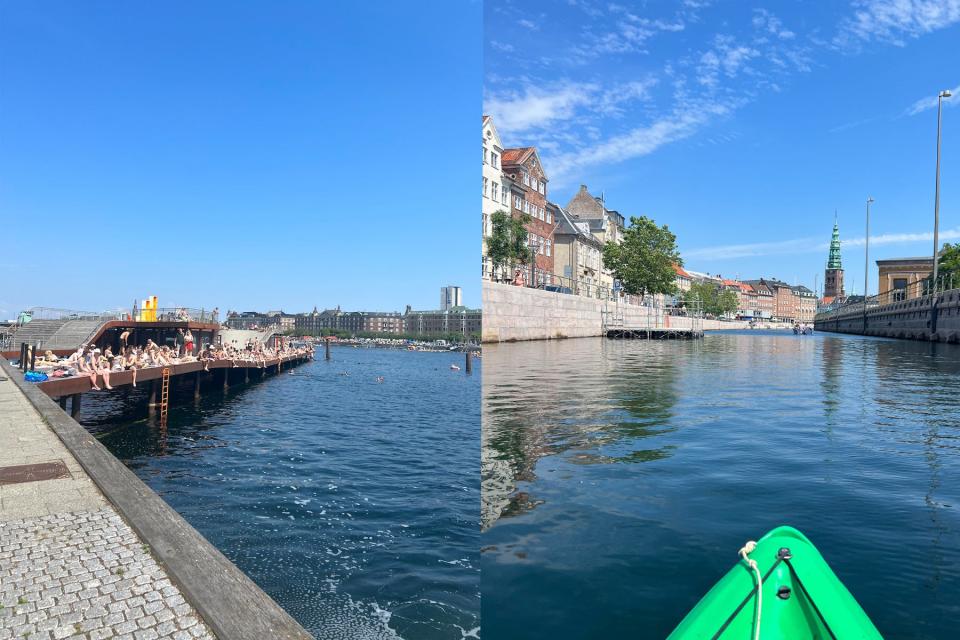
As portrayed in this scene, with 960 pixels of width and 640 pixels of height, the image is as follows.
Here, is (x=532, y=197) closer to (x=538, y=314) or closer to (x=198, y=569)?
(x=538, y=314)

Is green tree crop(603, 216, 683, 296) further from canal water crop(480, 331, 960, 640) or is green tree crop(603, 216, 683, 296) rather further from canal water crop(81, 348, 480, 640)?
canal water crop(480, 331, 960, 640)

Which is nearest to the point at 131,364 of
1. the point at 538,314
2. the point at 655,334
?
the point at 538,314

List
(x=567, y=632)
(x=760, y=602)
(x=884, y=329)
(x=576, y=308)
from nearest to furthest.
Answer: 1. (x=760, y=602)
2. (x=567, y=632)
3. (x=576, y=308)
4. (x=884, y=329)

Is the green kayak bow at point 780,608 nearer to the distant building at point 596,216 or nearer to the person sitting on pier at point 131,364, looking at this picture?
the person sitting on pier at point 131,364

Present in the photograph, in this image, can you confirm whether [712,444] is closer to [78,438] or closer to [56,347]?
[78,438]

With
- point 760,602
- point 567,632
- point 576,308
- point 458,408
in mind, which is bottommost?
point 458,408

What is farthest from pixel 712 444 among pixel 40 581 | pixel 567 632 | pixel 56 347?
pixel 56 347

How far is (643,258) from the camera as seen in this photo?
88688mm

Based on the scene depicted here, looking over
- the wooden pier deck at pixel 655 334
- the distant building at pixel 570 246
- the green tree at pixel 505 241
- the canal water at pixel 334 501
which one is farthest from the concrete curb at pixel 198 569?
the distant building at pixel 570 246

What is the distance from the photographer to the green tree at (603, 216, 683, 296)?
88.7 metres

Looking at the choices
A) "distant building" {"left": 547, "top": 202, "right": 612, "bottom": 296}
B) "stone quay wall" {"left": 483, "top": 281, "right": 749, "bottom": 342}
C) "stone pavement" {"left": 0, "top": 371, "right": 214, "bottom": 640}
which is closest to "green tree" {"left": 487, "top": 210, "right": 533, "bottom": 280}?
"stone quay wall" {"left": 483, "top": 281, "right": 749, "bottom": 342}

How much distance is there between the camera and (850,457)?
11180 millimetres

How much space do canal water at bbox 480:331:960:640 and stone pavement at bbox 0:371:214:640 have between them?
266 centimetres

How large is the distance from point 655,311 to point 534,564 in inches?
2901
